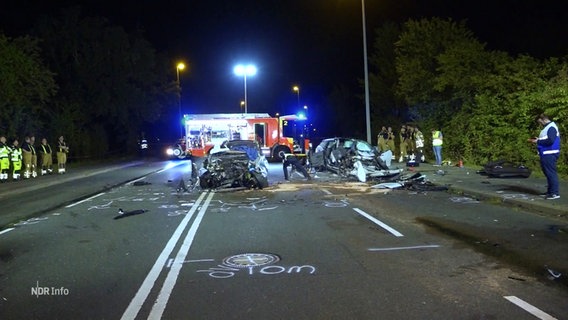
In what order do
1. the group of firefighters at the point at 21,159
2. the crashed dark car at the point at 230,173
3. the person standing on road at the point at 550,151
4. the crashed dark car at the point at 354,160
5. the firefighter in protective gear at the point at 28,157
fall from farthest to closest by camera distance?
the firefighter in protective gear at the point at 28,157 → the group of firefighters at the point at 21,159 → the crashed dark car at the point at 354,160 → the crashed dark car at the point at 230,173 → the person standing on road at the point at 550,151

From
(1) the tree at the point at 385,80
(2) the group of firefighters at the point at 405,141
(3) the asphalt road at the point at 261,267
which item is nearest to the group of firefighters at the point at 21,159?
(3) the asphalt road at the point at 261,267

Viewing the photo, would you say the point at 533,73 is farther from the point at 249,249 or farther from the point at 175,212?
the point at 249,249

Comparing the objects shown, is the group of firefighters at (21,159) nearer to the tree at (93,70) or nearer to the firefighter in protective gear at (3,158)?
the firefighter in protective gear at (3,158)

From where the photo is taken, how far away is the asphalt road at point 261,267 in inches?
212

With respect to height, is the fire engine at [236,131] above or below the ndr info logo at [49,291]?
above

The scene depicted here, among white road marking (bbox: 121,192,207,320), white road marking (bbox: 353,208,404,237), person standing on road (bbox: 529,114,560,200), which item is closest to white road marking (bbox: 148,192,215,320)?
white road marking (bbox: 121,192,207,320)

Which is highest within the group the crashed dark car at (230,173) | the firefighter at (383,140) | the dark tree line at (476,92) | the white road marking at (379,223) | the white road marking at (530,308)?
the dark tree line at (476,92)

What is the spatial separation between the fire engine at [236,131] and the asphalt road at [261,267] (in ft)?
69.7

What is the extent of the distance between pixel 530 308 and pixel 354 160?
14.9m

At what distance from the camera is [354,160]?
787 inches

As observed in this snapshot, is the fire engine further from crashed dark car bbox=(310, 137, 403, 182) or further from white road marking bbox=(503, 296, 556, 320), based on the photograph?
white road marking bbox=(503, 296, 556, 320)

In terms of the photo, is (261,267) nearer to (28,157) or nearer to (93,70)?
(28,157)

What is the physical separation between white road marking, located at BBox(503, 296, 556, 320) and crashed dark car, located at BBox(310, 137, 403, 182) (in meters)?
13.5

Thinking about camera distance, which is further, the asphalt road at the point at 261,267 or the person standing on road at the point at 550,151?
the person standing on road at the point at 550,151
